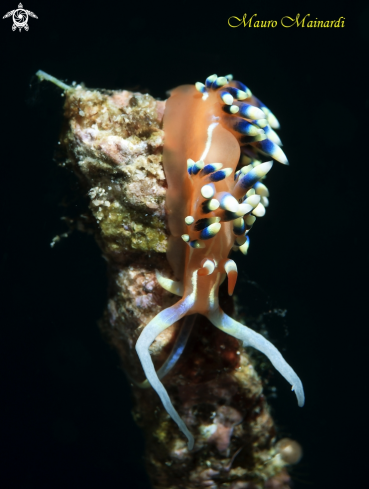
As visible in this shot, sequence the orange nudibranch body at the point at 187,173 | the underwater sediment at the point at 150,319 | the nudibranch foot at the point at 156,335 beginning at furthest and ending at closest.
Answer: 1. the underwater sediment at the point at 150,319
2. the orange nudibranch body at the point at 187,173
3. the nudibranch foot at the point at 156,335

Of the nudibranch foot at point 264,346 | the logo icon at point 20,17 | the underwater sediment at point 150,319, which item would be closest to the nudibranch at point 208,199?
the nudibranch foot at point 264,346

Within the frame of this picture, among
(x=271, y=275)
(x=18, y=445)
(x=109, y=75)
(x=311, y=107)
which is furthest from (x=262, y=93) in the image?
(x=18, y=445)

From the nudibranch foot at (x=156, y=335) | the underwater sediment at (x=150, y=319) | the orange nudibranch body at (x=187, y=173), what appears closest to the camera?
the nudibranch foot at (x=156, y=335)

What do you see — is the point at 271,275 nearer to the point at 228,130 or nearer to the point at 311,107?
the point at 311,107

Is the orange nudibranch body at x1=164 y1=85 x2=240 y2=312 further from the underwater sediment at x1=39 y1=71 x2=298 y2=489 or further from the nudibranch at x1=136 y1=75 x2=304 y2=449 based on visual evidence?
the underwater sediment at x1=39 y1=71 x2=298 y2=489

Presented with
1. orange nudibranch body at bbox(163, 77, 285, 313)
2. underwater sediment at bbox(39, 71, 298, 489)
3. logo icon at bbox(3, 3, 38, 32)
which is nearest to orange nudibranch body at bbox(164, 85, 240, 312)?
orange nudibranch body at bbox(163, 77, 285, 313)

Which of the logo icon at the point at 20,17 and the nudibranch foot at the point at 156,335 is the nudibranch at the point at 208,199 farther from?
the logo icon at the point at 20,17
